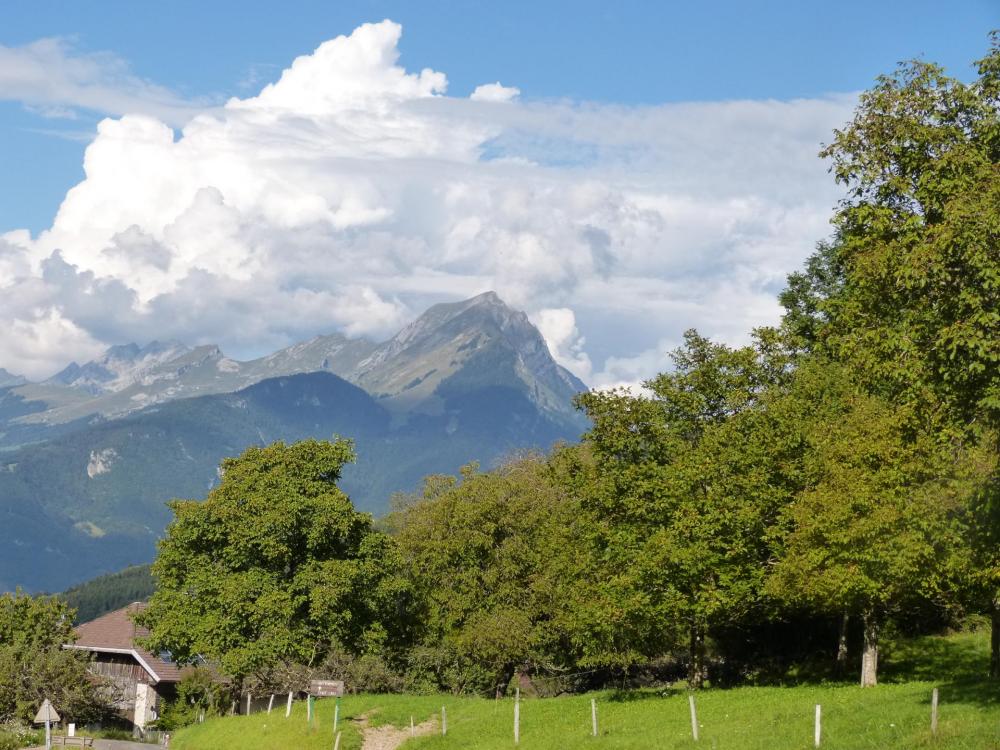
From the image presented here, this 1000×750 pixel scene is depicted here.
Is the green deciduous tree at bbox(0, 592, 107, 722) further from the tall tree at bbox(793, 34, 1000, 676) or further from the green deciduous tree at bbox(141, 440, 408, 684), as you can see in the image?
the tall tree at bbox(793, 34, 1000, 676)

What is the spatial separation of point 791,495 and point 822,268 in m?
43.4

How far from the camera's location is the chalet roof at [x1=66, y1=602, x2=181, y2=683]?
300ft

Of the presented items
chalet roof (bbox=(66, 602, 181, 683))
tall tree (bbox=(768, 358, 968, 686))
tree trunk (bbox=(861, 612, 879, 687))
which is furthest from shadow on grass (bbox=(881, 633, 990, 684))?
chalet roof (bbox=(66, 602, 181, 683))

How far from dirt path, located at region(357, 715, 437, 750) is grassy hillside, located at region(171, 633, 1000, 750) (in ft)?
1.65

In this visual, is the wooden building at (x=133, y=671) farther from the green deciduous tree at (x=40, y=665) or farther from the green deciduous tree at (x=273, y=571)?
the green deciduous tree at (x=273, y=571)

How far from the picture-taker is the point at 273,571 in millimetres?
60281

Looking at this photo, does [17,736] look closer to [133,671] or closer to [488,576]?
A: [488,576]

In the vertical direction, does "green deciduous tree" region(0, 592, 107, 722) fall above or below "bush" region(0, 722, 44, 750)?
above

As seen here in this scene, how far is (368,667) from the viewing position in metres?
65.5

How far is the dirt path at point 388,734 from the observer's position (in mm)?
44812

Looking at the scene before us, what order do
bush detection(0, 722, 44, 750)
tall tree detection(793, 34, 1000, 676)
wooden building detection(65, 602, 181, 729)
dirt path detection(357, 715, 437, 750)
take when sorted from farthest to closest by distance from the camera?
wooden building detection(65, 602, 181, 729)
bush detection(0, 722, 44, 750)
dirt path detection(357, 715, 437, 750)
tall tree detection(793, 34, 1000, 676)

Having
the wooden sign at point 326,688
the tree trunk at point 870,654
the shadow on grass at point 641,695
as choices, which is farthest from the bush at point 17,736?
the tree trunk at point 870,654

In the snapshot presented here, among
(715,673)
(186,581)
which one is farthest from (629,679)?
(186,581)

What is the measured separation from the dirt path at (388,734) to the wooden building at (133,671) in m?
49.4
